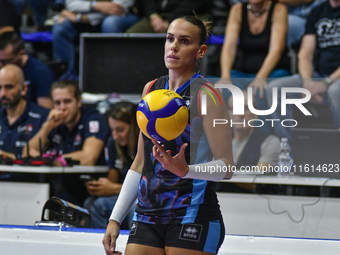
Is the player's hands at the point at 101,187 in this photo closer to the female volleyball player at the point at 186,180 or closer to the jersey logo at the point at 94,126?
the jersey logo at the point at 94,126

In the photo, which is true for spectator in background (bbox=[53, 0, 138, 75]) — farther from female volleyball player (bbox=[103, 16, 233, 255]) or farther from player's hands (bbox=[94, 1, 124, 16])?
Result: female volleyball player (bbox=[103, 16, 233, 255])

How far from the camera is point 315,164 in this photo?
9.39ft

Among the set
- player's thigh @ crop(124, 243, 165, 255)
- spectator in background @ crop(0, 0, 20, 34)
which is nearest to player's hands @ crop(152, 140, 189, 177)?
player's thigh @ crop(124, 243, 165, 255)

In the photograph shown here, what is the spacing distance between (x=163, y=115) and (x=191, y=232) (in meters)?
0.43

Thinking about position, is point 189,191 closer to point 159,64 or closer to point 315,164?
point 315,164

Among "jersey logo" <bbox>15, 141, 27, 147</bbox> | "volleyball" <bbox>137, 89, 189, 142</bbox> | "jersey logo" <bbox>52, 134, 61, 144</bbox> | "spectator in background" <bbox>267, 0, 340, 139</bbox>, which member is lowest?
"jersey logo" <bbox>15, 141, 27, 147</bbox>

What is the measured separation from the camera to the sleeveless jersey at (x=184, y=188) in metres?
1.54

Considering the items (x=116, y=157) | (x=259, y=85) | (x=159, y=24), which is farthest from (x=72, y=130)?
(x=259, y=85)

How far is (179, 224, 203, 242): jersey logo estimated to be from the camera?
150 centimetres

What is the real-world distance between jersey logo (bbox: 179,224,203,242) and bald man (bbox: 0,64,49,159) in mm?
2542

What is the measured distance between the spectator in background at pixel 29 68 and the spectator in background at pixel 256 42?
6.08 feet

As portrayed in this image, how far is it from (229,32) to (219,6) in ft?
2.18

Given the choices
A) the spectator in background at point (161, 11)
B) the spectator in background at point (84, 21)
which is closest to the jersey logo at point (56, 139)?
the spectator in background at point (84, 21)

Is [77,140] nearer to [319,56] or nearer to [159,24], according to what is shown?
[159,24]
